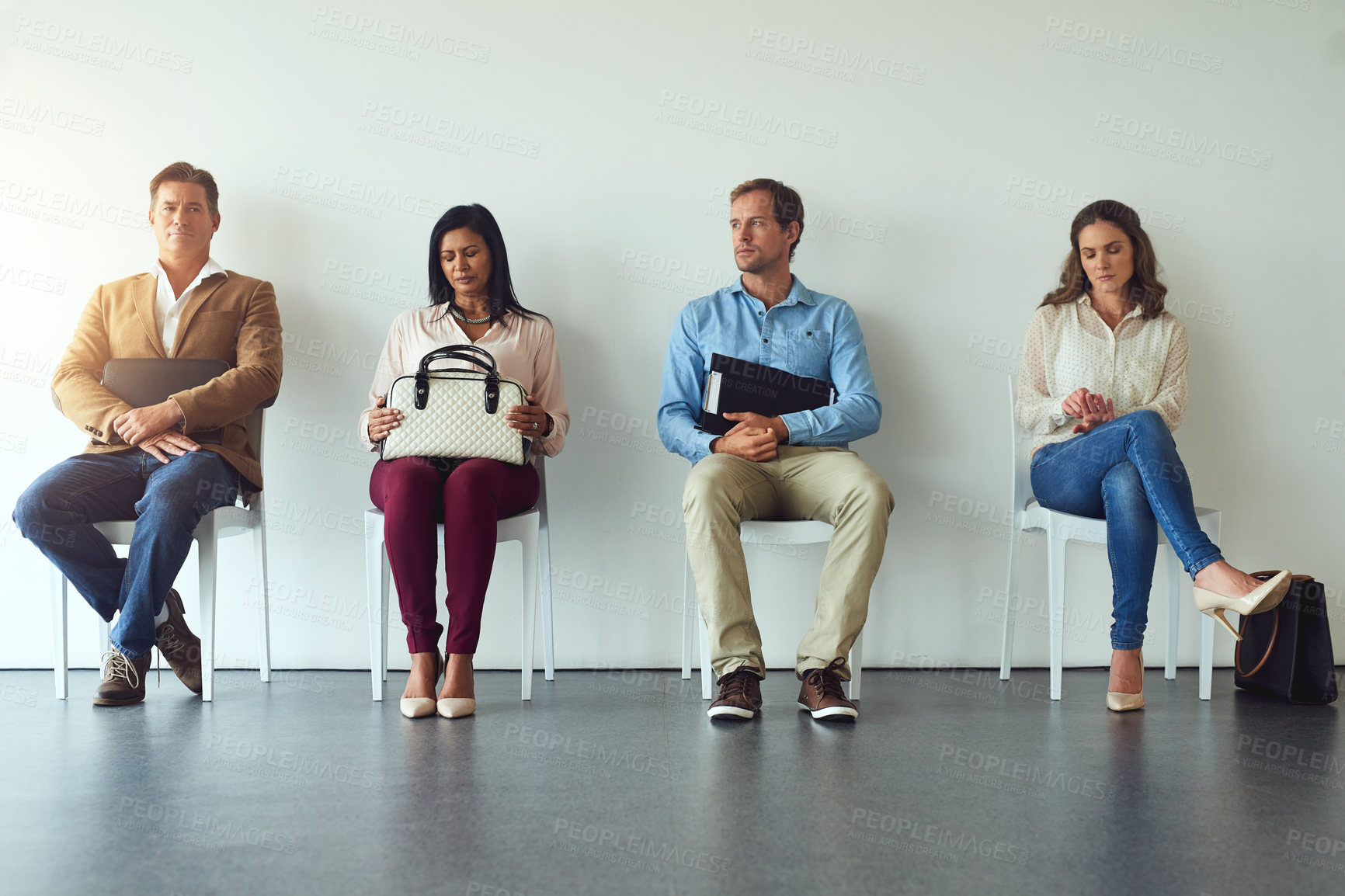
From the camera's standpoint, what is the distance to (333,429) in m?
2.89

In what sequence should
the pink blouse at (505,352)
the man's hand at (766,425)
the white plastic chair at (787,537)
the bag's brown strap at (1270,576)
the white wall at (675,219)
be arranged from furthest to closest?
the white wall at (675,219)
the pink blouse at (505,352)
the man's hand at (766,425)
the white plastic chair at (787,537)
the bag's brown strap at (1270,576)

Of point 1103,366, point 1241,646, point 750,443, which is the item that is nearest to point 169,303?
point 750,443

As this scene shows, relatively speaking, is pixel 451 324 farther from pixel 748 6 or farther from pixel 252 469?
pixel 748 6

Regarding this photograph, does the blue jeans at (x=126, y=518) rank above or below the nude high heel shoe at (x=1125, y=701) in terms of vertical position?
above

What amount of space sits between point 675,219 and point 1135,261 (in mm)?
1293

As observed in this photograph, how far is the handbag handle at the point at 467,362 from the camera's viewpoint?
7.94 ft

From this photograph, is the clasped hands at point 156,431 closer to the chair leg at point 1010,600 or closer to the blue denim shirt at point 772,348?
the blue denim shirt at point 772,348

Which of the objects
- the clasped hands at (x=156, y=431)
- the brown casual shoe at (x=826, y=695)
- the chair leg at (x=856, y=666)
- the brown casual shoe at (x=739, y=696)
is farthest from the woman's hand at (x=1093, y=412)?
the clasped hands at (x=156, y=431)

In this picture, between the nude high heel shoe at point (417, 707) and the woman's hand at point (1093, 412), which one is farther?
the woman's hand at point (1093, 412)

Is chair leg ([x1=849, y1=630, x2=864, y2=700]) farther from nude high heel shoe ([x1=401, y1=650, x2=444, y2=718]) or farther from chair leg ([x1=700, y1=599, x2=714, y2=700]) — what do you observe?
nude high heel shoe ([x1=401, y1=650, x2=444, y2=718])

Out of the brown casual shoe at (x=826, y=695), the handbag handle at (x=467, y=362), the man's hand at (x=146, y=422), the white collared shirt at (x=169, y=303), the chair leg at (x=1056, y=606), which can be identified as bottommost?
the brown casual shoe at (x=826, y=695)

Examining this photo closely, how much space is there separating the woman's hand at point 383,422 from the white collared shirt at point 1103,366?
5.45ft

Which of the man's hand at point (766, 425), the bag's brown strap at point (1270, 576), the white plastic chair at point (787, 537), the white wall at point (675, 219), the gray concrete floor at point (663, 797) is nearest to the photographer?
the gray concrete floor at point (663, 797)

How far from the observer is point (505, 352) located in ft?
8.69
